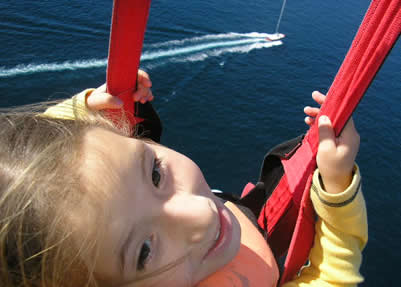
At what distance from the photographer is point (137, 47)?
1.53m

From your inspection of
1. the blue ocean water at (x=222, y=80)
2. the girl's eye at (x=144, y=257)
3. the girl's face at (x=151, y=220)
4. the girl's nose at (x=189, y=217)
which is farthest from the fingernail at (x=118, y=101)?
the blue ocean water at (x=222, y=80)

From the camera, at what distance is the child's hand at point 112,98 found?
1.74 m

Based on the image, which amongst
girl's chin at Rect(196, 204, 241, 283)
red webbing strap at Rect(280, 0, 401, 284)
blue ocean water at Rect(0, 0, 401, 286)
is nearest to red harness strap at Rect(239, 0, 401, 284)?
red webbing strap at Rect(280, 0, 401, 284)

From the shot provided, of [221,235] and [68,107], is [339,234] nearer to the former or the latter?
[221,235]

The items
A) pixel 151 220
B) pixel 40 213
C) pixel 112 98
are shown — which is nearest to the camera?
pixel 40 213

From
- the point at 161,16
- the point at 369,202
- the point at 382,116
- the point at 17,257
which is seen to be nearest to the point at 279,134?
the point at 369,202

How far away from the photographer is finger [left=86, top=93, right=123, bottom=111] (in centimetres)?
174

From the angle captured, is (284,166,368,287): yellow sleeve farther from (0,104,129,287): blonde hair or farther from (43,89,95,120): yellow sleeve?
(43,89,95,120): yellow sleeve

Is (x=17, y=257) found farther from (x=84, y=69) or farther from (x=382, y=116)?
(x=382, y=116)

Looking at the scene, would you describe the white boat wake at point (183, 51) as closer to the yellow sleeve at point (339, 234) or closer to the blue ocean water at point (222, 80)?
the blue ocean water at point (222, 80)

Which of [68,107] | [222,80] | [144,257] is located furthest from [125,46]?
[222,80]

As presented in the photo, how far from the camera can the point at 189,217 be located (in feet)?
4.07

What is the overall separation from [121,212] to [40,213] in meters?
0.26

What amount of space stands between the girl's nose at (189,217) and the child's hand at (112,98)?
2.43 feet
